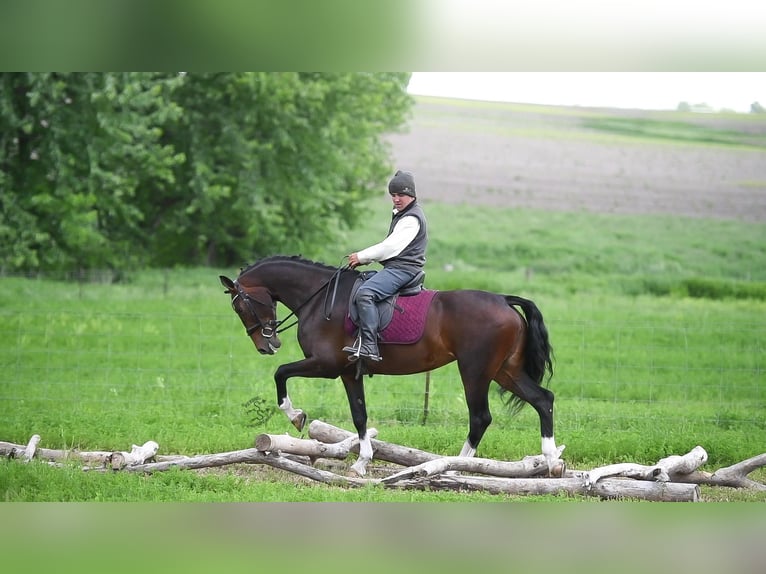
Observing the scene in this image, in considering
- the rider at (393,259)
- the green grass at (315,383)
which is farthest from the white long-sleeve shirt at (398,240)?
the green grass at (315,383)

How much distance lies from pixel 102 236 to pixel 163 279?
1783 mm

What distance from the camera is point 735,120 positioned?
36.2m

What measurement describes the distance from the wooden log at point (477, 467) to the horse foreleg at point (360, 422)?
531mm

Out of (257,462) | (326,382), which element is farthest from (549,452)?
(326,382)

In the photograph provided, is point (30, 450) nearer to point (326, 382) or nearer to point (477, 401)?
point (477, 401)

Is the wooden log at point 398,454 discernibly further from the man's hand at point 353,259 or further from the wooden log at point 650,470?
the man's hand at point 353,259

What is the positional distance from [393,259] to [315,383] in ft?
17.1

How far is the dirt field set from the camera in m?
34.6

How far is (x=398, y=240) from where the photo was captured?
29.2ft

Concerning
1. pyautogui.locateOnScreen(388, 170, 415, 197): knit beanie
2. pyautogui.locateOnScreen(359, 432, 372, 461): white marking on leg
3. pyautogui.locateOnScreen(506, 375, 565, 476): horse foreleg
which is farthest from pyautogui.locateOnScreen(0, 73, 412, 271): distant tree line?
pyautogui.locateOnScreen(506, 375, 565, 476): horse foreleg

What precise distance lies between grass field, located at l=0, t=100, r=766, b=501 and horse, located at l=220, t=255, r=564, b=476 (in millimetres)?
286

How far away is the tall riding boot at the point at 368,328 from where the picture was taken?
8.77m

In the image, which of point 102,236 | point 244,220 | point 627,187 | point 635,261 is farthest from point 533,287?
point 627,187

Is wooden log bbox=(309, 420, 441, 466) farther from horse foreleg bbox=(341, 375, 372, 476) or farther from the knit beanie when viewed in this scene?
the knit beanie
